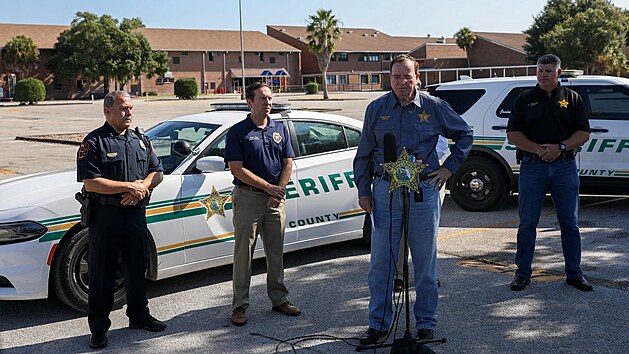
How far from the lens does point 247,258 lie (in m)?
5.43

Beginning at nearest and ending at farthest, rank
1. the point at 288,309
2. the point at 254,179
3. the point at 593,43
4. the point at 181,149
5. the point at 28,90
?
1. the point at 254,179
2. the point at 288,309
3. the point at 181,149
4. the point at 28,90
5. the point at 593,43

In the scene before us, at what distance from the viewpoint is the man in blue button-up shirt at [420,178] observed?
185 inches

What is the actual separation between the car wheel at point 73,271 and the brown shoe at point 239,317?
0.95m

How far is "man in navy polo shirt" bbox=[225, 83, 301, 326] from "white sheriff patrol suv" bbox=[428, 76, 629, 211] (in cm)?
512

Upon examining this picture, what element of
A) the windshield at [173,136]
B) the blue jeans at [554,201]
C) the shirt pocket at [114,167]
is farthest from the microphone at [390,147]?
the windshield at [173,136]

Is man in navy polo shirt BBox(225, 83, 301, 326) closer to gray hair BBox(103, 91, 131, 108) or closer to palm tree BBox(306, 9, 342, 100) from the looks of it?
gray hair BBox(103, 91, 131, 108)

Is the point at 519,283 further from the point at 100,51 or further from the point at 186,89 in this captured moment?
the point at 100,51

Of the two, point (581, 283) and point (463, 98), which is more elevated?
point (463, 98)

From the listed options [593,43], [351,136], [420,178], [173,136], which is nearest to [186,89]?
[593,43]

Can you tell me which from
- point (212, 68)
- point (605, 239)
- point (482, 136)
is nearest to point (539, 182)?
point (605, 239)

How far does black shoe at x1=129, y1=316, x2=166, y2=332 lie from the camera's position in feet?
17.5

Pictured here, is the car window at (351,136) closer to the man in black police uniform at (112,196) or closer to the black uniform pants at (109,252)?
the man in black police uniform at (112,196)

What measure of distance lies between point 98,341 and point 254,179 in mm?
1575

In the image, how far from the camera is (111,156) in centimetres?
492
